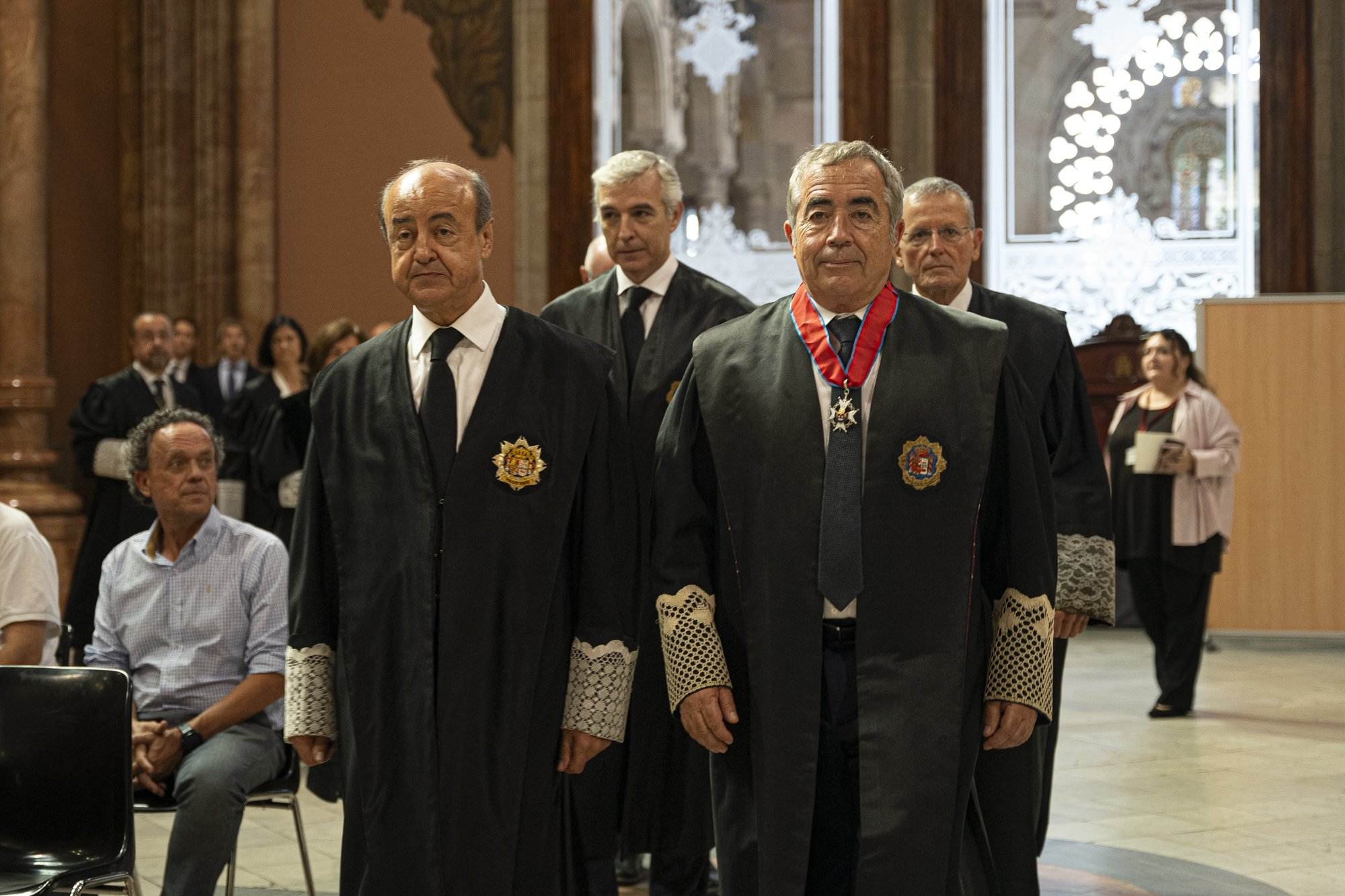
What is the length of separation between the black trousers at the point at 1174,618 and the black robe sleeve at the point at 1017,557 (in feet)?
16.1

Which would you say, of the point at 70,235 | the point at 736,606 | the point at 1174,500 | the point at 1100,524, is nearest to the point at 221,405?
the point at 70,235

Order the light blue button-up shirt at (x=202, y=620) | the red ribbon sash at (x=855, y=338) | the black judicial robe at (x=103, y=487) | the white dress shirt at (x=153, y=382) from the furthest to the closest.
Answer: the white dress shirt at (x=153, y=382) → the black judicial robe at (x=103, y=487) → the light blue button-up shirt at (x=202, y=620) → the red ribbon sash at (x=855, y=338)

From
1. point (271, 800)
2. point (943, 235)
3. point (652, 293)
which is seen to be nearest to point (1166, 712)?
point (943, 235)

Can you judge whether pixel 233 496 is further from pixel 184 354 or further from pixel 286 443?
pixel 184 354

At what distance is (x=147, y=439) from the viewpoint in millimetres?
4246

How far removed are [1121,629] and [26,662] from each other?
26.3 feet

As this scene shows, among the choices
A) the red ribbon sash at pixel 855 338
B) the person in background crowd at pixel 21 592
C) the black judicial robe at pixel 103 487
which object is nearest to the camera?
the red ribbon sash at pixel 855 338

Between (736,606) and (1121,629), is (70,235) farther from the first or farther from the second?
(736,606)

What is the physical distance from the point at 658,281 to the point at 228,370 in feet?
16.5

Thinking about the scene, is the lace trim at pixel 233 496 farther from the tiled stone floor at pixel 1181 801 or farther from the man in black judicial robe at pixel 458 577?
the man in black judicial robe at pixel 458 577

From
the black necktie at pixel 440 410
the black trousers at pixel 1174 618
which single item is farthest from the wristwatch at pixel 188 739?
the black trousers at pixel 1174 618

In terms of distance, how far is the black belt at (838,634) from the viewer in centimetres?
289

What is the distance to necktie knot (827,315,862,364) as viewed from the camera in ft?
9.70

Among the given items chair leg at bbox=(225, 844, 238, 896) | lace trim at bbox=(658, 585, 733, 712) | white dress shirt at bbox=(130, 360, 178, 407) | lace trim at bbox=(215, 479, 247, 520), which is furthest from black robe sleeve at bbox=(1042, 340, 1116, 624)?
white dress shirt at bbox=(130, 360, 178, 407)
